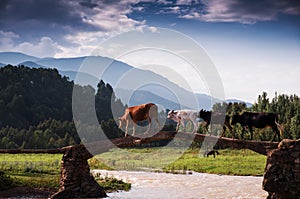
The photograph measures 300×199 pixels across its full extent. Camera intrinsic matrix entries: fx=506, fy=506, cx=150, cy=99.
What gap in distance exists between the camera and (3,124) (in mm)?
46000

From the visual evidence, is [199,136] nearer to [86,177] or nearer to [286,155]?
[286,155]

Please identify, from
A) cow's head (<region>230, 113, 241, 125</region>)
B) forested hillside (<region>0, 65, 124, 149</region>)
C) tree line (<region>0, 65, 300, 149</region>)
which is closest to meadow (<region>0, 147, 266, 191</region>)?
tree line (<region>0, 65, 300, 149</region>)

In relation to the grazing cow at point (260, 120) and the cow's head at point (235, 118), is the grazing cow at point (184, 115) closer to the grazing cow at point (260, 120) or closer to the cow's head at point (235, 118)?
the cow's head at point (235, 118)

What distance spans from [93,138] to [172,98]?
2542 cm

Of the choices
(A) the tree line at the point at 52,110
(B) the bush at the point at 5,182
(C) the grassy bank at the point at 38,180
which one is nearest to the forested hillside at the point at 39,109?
(A) the tree line at the point at 52,110

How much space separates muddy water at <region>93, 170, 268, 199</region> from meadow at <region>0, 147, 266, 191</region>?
1111mm

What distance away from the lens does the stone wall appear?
13.6 metres

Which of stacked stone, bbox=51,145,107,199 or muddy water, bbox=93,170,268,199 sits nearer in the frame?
stacked stone, bbox=51,145,107,199

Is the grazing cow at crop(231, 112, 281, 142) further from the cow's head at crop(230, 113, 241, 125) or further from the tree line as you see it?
the tree line

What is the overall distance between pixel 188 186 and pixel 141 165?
885 cm

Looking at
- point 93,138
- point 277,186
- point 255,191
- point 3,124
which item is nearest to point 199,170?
point 255,191

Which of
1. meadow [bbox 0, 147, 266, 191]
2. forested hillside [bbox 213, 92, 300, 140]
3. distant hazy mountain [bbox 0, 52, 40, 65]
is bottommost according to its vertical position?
meadow [bbox 0, 147, 266, 191]

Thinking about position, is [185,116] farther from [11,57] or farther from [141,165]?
[11,57]

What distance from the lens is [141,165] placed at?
28.9m
